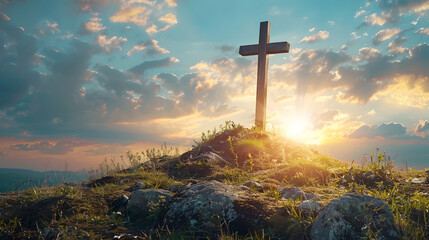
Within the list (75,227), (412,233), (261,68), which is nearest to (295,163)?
A: (412,233)

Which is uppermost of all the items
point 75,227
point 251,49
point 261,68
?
point 251,49

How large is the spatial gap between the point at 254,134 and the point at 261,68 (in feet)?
9.05

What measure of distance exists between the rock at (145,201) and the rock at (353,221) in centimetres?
216

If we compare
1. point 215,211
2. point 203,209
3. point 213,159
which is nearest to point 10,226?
point 203,209

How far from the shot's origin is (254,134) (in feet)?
36.0

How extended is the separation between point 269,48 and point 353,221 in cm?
977

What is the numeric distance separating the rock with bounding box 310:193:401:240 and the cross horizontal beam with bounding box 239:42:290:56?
30.7 ft

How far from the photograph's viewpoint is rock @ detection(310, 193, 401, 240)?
3.03m

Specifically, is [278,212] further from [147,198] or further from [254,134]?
[254,134]

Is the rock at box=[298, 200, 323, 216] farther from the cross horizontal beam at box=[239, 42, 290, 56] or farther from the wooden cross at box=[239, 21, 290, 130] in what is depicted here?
the cross horizontal beam at box=[239, 42, 290, 56]

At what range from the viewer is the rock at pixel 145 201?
441 centimetres

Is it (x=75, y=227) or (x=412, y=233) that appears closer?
(x=412, y=233)

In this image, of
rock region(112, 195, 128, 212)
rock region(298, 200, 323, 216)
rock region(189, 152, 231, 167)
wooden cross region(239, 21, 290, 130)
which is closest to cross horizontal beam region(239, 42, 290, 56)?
wooden cross region(239, 21, 290, 130)

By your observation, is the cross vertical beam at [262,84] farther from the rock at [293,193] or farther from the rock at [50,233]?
the rock at [50,233]
